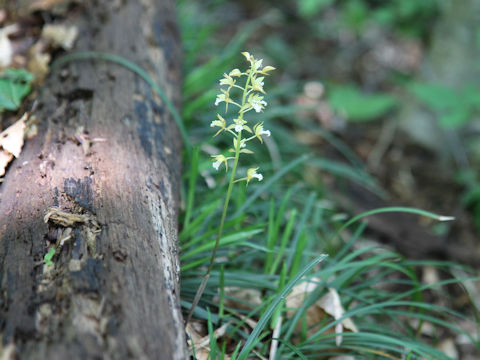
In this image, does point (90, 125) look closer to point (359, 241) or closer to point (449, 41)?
point (359, 241)

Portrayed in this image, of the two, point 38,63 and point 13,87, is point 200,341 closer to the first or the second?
point 13,87

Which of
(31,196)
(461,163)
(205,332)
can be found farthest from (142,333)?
(461,163)

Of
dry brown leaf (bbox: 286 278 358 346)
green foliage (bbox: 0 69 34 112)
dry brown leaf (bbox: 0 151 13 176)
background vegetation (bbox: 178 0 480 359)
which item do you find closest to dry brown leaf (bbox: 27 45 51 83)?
green foliage (bbox: 0 69 34 112)

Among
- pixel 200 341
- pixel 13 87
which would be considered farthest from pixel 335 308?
pixel 13 87

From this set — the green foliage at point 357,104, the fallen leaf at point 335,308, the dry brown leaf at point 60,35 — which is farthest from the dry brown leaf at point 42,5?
the green foliage at point 357,104

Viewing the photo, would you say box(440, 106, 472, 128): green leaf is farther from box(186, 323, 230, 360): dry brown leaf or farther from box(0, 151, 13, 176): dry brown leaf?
box(0, 151, 13, 176): dry brown leaf

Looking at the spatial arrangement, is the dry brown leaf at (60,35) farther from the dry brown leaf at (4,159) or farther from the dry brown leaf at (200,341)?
the dry brown leaf at (200,341)
